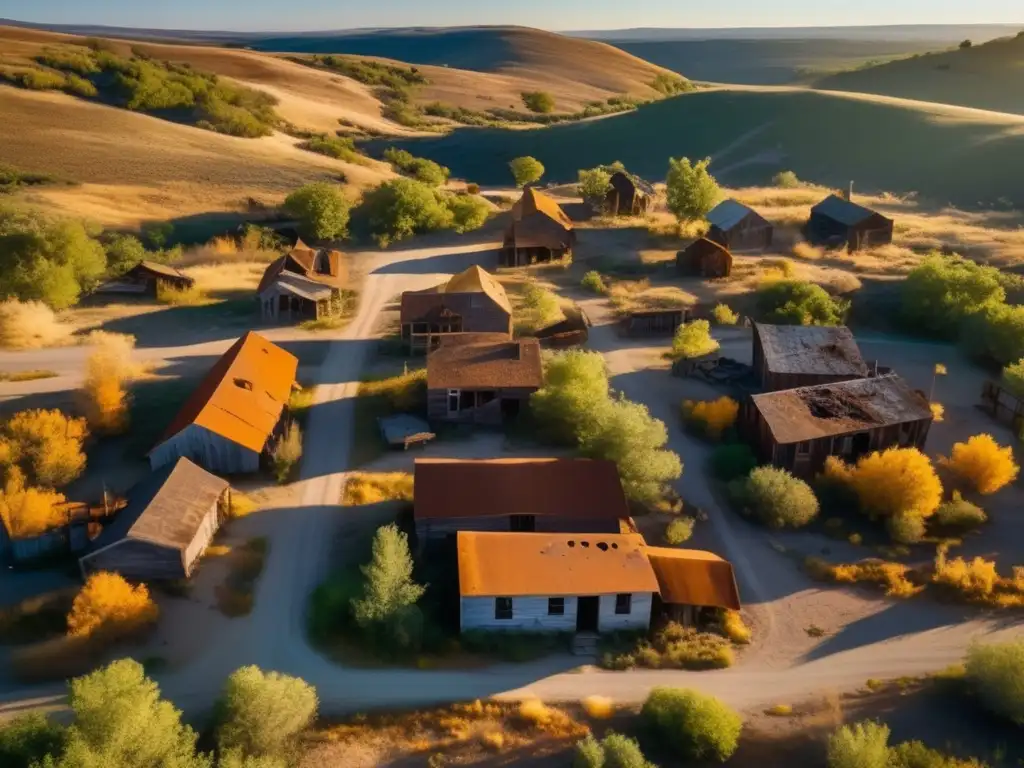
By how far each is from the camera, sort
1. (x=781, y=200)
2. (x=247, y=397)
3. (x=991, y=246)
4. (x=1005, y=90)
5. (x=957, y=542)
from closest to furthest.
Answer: (x=957, y=542) < (x=247, y=397) < (x=991, y=246) < (x=781, y=200) < (x=1005, y=90)

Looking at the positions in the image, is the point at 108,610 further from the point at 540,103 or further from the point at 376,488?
the point at 540,103

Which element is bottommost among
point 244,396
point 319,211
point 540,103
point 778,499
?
→ point 778,499

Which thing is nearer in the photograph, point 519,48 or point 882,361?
point 882,361

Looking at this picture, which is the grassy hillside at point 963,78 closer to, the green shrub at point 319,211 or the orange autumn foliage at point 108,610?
the green shrub at point 319,211

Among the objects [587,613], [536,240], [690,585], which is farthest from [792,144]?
[587,613]

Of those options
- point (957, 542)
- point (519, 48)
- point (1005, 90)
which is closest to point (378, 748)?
point (957, 542)

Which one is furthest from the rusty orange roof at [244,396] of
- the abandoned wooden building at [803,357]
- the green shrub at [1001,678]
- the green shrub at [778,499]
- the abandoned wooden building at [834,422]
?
the green shrub at [1001,678]

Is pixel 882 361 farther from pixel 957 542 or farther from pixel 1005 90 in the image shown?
pixel 1005 90
